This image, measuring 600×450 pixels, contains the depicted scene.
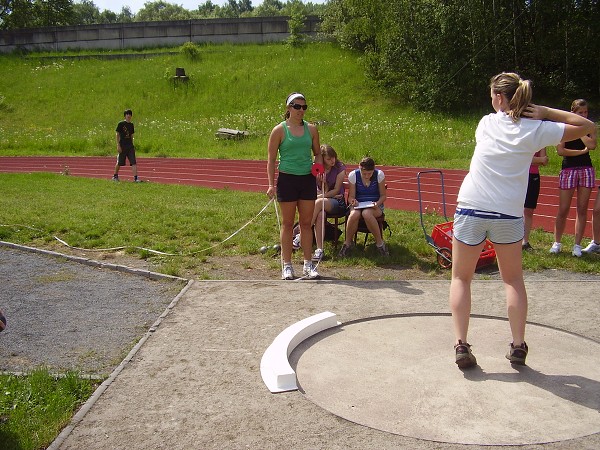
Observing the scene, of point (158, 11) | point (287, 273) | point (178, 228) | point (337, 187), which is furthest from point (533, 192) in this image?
point (158, 11)

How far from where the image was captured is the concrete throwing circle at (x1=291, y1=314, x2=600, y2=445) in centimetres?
385

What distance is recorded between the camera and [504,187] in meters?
4.35

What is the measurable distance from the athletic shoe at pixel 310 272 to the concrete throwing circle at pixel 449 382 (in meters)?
1.60

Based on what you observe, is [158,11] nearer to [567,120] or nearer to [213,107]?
[213,107]

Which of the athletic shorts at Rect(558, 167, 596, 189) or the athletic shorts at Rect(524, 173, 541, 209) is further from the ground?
the athletic shorts at Rect(558, 167, 596, 189)

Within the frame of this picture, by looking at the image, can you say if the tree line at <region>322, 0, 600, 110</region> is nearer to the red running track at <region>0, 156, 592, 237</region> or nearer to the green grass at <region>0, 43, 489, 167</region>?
the green grass at <region>0, 43, 489, 167</region>

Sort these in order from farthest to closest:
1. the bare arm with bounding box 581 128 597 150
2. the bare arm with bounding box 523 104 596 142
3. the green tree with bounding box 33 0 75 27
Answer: the green tree with bounding box 33 0 75 27
the bare arm with bounding box 581 128 597 150
the bare arm with bounding box 523 104 596 142

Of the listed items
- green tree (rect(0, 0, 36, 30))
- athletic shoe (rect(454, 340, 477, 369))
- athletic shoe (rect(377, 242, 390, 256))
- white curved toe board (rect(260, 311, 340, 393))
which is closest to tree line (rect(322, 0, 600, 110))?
athletic shoe (rect(377, 242, 390, 256))

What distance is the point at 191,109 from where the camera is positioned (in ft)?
120

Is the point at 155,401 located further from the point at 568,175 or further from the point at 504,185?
the point at 568,175

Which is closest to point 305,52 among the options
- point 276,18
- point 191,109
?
point 276,18

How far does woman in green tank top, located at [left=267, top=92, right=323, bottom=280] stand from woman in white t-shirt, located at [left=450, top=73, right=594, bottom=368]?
9.40 ft

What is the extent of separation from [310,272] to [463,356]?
114 inches

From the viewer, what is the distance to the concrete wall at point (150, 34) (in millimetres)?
44625
